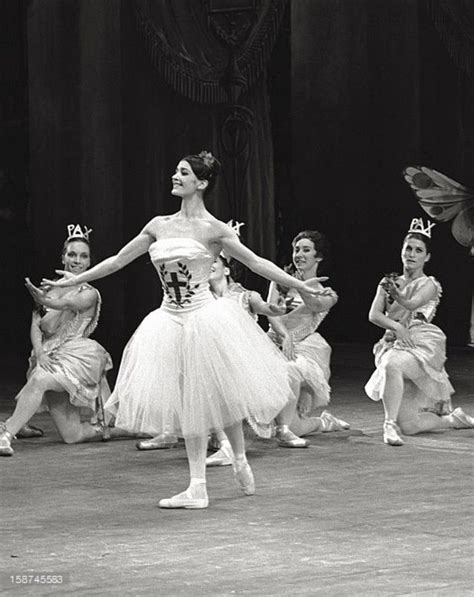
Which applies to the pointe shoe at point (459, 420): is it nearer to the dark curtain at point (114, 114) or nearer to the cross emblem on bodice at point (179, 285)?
the cross emblem on bodice at point (179, 285)

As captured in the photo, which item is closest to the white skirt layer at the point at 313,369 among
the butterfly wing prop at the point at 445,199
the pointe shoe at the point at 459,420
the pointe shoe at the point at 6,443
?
the pointe shoe at the point at 459,420

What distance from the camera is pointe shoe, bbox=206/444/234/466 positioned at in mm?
6145

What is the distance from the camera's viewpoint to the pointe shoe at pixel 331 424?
281 inches

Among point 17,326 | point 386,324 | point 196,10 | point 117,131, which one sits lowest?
point 17,326

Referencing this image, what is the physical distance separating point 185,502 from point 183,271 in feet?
2.92

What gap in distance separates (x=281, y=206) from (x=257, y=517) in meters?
7.80

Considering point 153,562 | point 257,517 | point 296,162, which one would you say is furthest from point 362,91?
point 153,562

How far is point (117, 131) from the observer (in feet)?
36.4

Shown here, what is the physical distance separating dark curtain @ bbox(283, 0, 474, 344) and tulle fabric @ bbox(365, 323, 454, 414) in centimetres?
450

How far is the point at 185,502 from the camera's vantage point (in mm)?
5074

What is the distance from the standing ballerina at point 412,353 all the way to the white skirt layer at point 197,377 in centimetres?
171

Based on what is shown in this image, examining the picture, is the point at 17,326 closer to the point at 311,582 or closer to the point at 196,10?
the point at 196,10

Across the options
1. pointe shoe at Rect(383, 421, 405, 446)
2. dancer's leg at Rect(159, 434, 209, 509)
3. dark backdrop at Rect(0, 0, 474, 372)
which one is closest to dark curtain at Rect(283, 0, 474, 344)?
dark backdrop at Rect(0, 0, 474, 372)

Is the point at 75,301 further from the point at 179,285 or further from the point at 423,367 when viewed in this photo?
the point at 423,367
